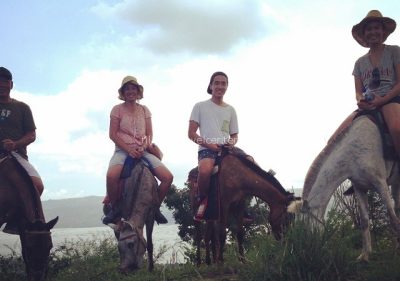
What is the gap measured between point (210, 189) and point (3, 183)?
11.8ft

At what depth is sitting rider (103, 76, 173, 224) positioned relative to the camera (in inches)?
252

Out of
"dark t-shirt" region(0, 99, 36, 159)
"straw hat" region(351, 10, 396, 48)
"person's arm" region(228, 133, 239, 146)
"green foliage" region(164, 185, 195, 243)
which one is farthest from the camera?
"green foliage" region(164, 185, 195, 243)

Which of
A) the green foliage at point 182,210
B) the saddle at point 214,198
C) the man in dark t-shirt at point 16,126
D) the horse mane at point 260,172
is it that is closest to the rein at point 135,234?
the saddle at point 214,198

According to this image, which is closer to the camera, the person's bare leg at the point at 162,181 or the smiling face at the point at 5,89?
the person's bare leg at the point at 162,181

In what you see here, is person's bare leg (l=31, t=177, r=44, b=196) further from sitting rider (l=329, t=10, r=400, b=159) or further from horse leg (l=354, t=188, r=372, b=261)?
horse leg (l=354, t=188, r=372, b=261)

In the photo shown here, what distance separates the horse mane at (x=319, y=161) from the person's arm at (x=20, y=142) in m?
5.09

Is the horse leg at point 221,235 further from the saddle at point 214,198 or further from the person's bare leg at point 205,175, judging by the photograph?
the person's bare leg at point 205,175

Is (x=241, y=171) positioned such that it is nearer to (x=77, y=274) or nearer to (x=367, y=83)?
(x=367, y=83)

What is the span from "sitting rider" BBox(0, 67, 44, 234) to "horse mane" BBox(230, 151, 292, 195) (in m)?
3.65

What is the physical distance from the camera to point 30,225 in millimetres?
5934

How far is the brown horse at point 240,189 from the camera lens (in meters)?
6.15

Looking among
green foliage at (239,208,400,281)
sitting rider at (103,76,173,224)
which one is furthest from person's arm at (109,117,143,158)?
green foliage at (239,208,400,281)

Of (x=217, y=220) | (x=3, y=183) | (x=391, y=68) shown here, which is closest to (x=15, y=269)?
(x=3, y=183)

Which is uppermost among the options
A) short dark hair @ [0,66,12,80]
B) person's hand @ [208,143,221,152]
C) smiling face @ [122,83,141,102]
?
short dark hair @ [0,66,12,80]
